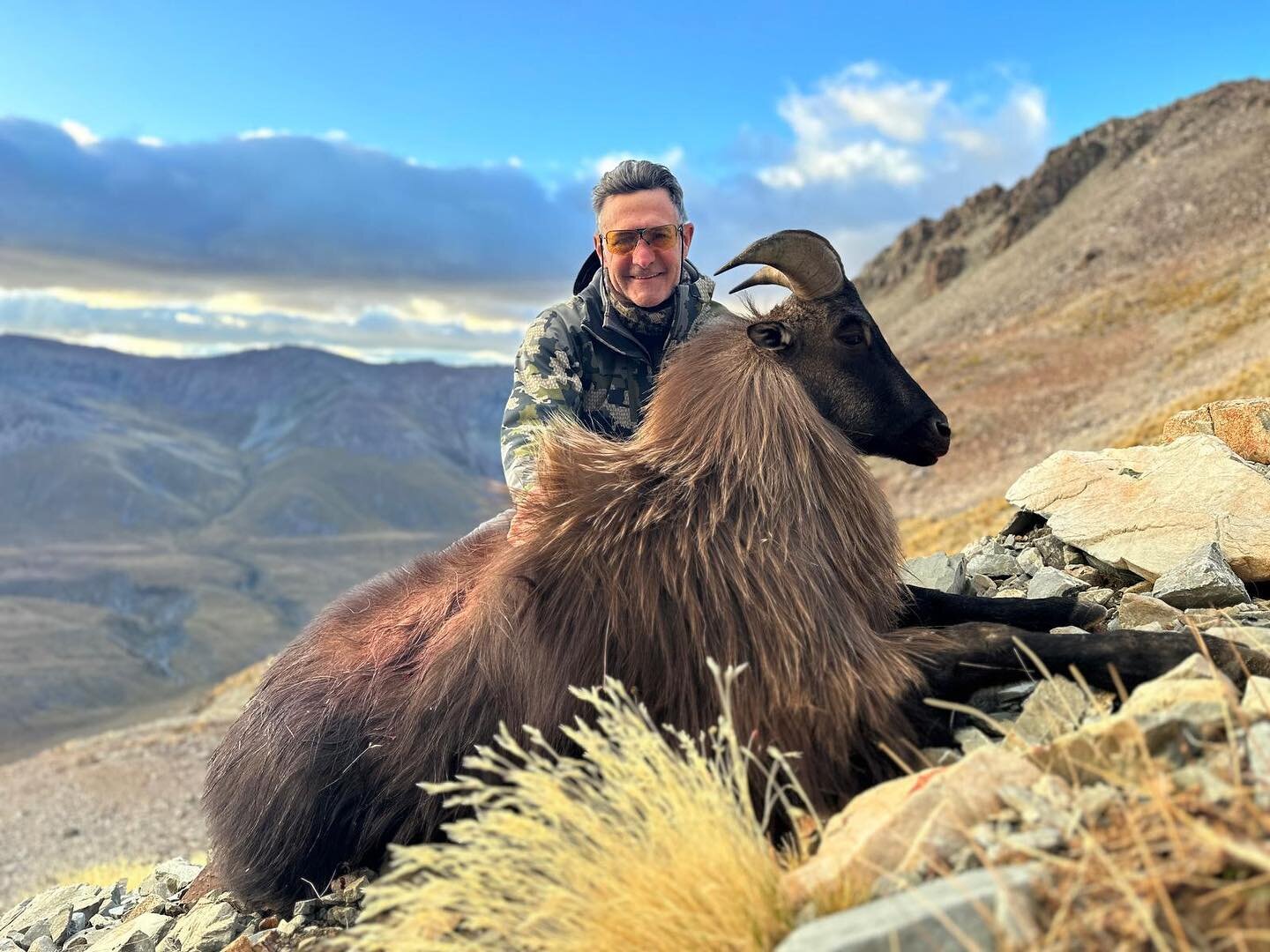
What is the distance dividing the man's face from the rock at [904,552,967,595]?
86.7 inches

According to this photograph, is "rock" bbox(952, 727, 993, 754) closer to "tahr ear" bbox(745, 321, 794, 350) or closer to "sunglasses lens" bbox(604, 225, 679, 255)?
"tahr ear" bbox(745, 321, 794, 350)

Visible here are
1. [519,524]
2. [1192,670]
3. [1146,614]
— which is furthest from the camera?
[1146,614]

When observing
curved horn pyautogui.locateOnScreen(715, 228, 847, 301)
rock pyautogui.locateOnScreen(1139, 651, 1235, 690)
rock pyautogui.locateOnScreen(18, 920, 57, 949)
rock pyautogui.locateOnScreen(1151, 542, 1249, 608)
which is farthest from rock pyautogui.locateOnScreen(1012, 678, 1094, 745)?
rock pyautogui.locateOnScreen(18, 920, 57, 949)

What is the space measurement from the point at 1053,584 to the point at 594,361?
3.01 metres

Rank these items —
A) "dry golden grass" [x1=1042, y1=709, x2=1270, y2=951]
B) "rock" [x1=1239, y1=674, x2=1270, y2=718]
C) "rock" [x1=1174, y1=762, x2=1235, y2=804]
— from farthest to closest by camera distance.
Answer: "rock" [x1=1239, y1=674, x2=1270, y2=718]
"rock" [x1=1174, y1=762, x2=1235, y2=804]
"dry golden grass" [x1=1042, y1=709, x2=1270, y2=951]

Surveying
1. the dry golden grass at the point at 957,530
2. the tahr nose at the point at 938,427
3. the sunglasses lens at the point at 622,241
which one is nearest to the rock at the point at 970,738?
the tahr nose at the point at 938,427

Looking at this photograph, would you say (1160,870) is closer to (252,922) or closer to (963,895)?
(963,895)

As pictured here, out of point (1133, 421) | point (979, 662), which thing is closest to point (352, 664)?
point (979, 662)

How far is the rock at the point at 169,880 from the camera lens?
21.5 ft

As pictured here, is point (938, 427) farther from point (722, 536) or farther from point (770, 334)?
point (722, 536)

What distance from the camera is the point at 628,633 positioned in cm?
398

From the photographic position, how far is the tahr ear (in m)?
4.65

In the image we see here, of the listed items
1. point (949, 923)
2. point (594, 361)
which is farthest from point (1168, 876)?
point (594, 361)

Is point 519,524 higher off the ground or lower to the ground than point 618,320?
lower
